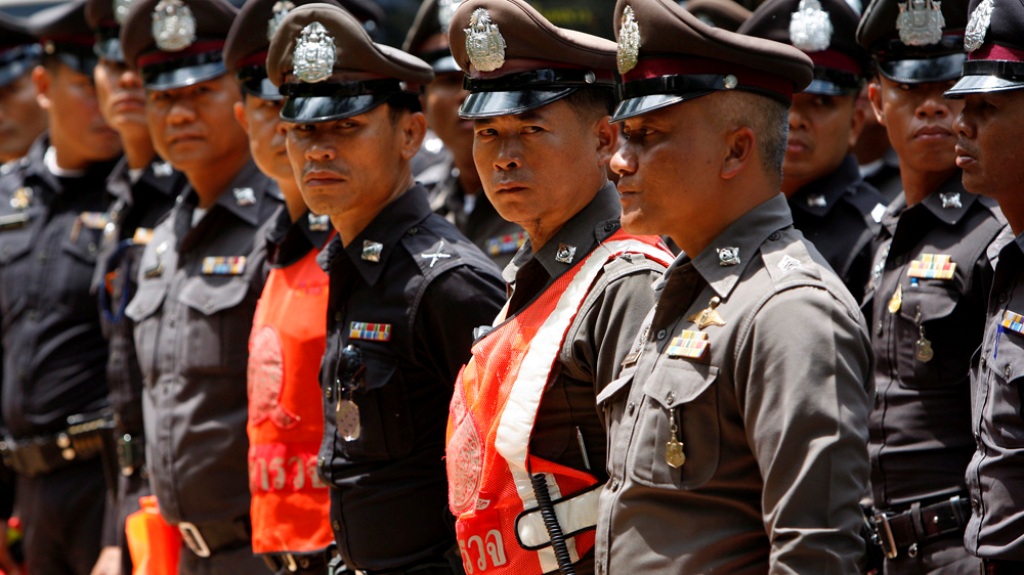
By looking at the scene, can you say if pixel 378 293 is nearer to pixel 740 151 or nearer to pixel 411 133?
pixel 411 133

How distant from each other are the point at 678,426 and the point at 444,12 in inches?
137

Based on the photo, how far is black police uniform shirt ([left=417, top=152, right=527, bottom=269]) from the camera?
5.28m

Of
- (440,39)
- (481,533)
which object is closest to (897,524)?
(481,533)

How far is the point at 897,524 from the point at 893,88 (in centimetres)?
138

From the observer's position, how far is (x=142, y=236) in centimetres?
575

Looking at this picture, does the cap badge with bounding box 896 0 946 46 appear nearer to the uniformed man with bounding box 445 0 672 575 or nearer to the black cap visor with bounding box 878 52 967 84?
the black cap visor with bounding box 878 52 967 84

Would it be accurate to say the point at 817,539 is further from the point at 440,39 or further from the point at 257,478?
the point at 440,39

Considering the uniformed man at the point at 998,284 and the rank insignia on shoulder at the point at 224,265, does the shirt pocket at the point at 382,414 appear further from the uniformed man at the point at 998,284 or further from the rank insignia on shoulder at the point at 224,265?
the uniformed man at the point at 998,284

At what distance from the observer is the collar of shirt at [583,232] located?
321cm

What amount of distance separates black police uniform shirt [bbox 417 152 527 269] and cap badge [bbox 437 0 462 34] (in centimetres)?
65

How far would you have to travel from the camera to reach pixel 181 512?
4.69 metres

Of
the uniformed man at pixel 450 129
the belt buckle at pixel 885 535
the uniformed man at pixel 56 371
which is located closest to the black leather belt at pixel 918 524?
the belt buckle at pixel 885 535

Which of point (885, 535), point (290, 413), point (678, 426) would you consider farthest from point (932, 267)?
point (290, 413)

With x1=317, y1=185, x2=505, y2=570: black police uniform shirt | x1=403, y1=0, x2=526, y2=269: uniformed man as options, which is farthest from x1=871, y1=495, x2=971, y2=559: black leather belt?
x1=403, y1=0, x2=526, y2=269: uniformed man
